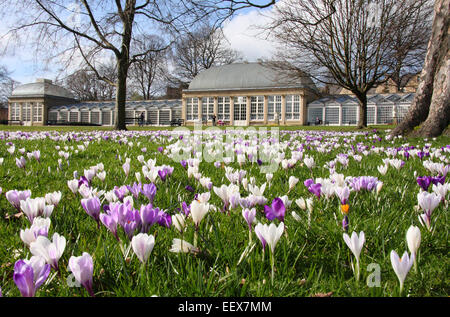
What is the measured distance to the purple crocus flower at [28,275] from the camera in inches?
33.1

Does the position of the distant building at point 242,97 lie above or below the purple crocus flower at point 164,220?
above

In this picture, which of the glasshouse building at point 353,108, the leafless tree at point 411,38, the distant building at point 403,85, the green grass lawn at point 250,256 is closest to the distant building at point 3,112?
the glasshouse building at point 353,108

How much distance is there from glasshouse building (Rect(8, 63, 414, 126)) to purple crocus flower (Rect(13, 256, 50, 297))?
43.2 metres

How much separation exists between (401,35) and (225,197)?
21789 millimetres

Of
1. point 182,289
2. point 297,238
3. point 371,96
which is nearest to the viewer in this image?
point 182,289

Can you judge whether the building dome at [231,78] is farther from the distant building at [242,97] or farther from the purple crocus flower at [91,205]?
the purple crocus flower at [91,205]

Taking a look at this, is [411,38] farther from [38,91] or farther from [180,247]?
[38,91]

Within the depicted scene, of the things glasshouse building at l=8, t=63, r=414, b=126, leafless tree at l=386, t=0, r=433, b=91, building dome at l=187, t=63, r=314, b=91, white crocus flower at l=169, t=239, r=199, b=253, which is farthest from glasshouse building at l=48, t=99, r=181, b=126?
white crocus flower at l=169, t=239, r=199, b=253

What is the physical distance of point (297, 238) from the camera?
162cm

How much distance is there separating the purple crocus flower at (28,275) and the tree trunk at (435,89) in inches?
346

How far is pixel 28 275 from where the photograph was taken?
2.81 ft
